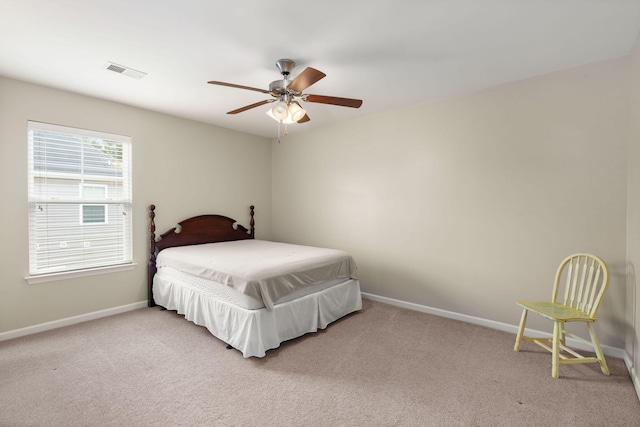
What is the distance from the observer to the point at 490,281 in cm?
321

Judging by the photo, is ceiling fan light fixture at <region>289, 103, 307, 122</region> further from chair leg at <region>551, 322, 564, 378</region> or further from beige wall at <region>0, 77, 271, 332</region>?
chair leg at <region>551, 322, 564, 378</region>

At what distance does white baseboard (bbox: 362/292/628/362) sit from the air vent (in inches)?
142

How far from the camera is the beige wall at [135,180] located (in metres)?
2.95

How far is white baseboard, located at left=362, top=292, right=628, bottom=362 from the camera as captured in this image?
2.59 meters

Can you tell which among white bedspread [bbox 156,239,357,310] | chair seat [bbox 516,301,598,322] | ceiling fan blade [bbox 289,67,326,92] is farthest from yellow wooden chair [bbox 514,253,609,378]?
ceiling fan blade [bbox 289,67,326,92]

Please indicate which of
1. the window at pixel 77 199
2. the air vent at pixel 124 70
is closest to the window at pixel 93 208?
the window at pixel 77 199

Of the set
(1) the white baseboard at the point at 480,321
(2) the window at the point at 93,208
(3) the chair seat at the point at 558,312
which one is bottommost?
(1) the white baseboard at the point at 480,321

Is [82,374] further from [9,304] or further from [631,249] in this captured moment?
[631,249]

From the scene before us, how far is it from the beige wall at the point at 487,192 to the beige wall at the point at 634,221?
5.1 inches

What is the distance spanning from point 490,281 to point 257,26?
3158 mm

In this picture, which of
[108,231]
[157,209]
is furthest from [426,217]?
[108,231]

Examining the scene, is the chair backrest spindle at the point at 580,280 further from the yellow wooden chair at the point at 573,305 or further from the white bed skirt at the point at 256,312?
the white bed skirt at the point at 256,312

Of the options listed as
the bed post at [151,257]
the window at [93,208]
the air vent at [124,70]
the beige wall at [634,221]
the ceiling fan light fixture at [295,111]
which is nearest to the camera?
the beige wall at [634,221]

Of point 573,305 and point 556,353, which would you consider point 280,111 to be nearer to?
point 556,353
